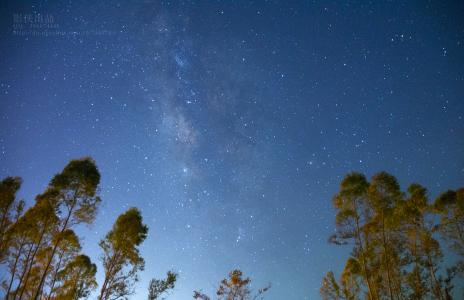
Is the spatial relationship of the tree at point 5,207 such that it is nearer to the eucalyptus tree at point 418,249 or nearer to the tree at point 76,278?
the tree at point 76,278

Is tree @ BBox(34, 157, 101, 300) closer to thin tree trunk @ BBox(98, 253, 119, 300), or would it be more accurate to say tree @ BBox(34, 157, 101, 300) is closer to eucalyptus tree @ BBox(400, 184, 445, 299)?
thin tree trunk @ BBox(98, 253, 119, 300)

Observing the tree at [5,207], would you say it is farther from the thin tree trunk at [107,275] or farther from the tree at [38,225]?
the thin tree trunk at [107,275]

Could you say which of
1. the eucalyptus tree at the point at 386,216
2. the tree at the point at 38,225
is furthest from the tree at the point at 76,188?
the eucalyptus tree at the point at 386,216

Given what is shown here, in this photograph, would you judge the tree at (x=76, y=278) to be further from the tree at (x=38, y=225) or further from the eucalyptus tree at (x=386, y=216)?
the eucalyptus tree at (x=386, y=216)

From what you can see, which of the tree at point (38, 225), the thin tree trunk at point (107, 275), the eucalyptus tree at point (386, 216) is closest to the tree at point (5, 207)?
the tree at point (38, 225)

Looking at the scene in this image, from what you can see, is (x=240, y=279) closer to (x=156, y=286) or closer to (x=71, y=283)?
(x=156, y=286)

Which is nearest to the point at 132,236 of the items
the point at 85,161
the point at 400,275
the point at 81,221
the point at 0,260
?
the point at 81,221

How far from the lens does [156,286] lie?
19.8 m

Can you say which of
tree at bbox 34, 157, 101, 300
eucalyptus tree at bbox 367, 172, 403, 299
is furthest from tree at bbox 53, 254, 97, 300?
eucalyptus tree at bbox 367, 172, 403, 299

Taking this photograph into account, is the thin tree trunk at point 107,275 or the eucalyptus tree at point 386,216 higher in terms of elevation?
the eucalyptus tree at point 386,216

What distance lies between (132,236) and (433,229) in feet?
73.7

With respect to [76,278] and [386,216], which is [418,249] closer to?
[386,216]

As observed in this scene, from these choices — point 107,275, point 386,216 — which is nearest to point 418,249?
point 386,216

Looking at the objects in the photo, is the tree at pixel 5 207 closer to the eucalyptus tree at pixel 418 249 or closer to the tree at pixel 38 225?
the tree at pixel 38 225
